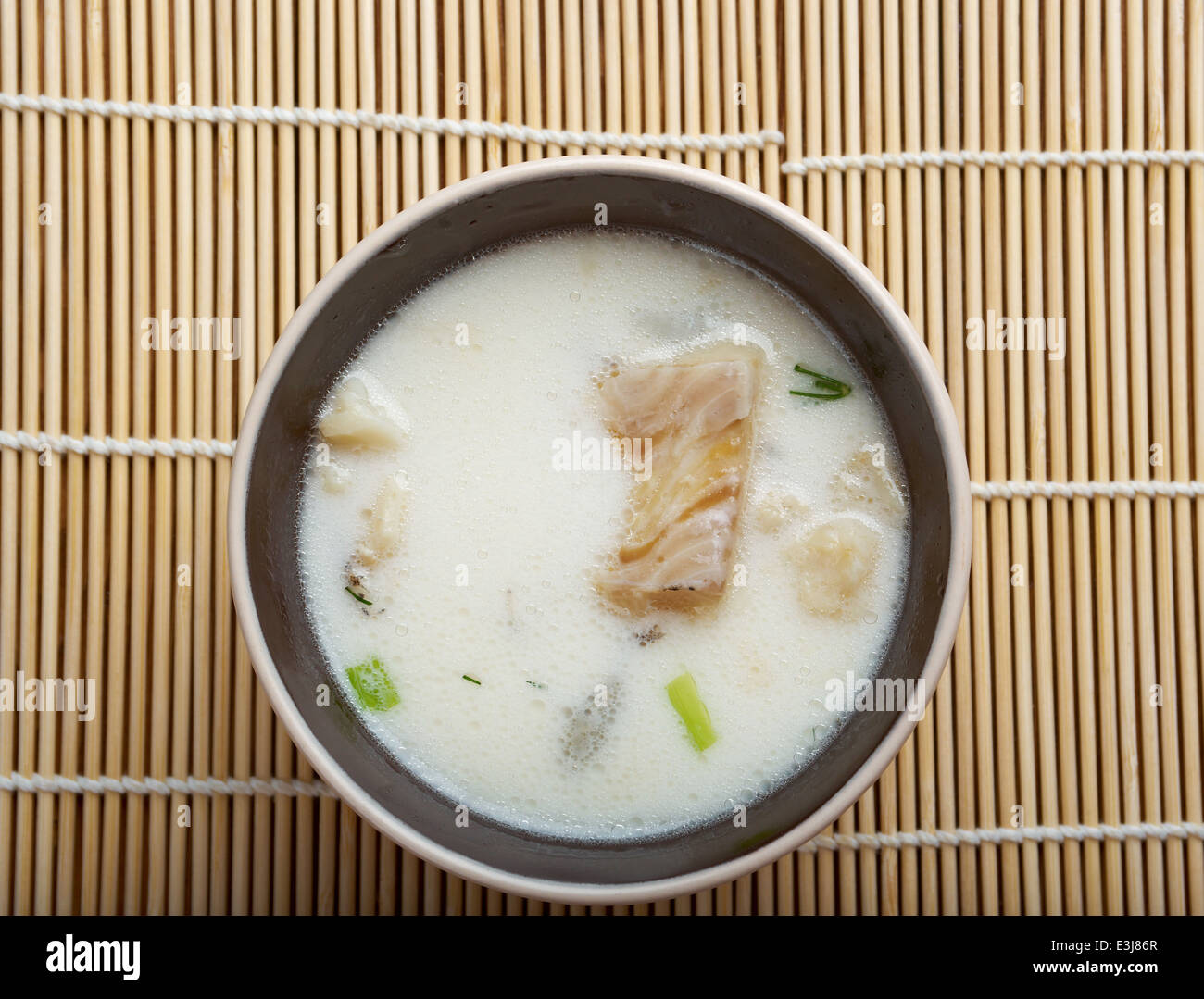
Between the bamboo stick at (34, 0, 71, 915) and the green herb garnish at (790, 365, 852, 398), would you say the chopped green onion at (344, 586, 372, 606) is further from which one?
the green herb garnish at (790, 365, 852, 398)

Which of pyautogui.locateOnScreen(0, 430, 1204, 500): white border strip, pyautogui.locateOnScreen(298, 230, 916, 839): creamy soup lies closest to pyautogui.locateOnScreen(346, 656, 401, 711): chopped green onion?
pyautogui.locateOnScreen(298, 230, 916, 839): creamy soup

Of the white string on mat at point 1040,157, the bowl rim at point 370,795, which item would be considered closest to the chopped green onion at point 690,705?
the bowl rim at point 370,795

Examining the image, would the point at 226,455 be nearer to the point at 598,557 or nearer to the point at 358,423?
the point at 358,423

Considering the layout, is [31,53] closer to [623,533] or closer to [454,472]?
[454,472]

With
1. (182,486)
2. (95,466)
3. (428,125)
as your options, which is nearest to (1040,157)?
(428,125)

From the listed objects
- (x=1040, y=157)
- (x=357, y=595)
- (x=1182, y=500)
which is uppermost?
(x=1040, y=157)

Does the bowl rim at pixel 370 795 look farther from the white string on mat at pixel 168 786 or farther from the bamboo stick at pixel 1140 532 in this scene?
the bamboo stick at pixel 1140 532
